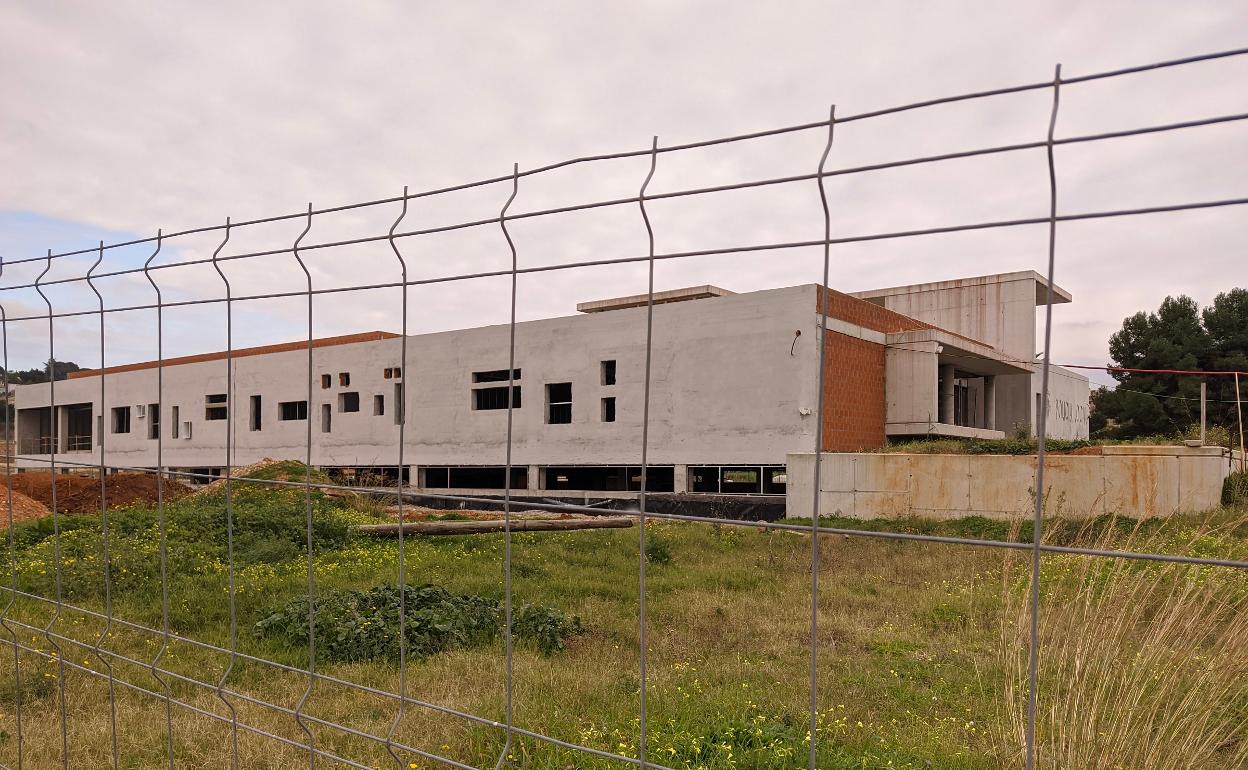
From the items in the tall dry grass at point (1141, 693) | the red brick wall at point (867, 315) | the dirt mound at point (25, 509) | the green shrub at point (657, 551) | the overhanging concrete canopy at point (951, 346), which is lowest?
the green shrub at point (657, 551)

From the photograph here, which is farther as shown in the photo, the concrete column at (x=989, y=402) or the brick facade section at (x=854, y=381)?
the concrete column at (x=989, y=402)

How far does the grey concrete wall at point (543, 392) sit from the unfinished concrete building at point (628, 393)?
5 centimetres


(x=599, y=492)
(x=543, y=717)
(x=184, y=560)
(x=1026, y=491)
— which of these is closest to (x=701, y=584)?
(x=543, y=717)

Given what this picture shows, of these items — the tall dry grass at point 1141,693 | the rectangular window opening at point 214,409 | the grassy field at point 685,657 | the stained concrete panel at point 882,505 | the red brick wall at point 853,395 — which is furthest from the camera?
the rectangular window opening at point 214,409

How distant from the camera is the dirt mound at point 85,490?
14430mm

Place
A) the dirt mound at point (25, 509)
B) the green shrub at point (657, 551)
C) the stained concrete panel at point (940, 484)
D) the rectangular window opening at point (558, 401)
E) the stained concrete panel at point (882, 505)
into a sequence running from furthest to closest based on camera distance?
the rectangular window opening at point (558, 401) → the stained concrete panel at point (882, 505) → the stained concrete panel at point (940, 484) → the dirt mound at point (25, 509) → the green shrub at point (657, 551)

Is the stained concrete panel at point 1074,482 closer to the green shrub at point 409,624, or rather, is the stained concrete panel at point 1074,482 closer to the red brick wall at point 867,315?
the red brick wall at point 867,315

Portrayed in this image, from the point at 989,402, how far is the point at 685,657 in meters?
19.6

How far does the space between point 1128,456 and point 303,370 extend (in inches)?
838

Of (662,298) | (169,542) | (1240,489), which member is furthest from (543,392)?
(1240,489)

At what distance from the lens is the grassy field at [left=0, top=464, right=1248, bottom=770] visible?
12.6 ft

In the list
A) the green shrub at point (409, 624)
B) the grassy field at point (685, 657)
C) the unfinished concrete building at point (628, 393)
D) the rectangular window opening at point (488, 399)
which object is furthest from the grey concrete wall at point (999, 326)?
the green shrub at point (409, 624)

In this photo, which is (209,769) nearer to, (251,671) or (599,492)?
(251,671)

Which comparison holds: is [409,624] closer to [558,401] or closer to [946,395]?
[558,401]
